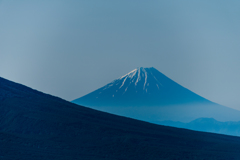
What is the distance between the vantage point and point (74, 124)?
5350cm

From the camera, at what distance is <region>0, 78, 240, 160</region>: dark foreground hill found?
44.4 meters

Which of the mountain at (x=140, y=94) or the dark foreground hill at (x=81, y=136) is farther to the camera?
the mountain at (x=140, y=94)

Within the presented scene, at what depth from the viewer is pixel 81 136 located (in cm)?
5025

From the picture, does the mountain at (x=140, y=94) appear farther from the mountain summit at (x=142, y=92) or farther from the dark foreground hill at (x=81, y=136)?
the dark foreground hill at (x=81, y=136)

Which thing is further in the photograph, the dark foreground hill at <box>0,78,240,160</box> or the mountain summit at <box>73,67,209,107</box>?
the mountain summit at <box>73,67,209,107</box>

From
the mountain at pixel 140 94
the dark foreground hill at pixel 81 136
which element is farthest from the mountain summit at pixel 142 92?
the dark foreground hill at pixel 81 136

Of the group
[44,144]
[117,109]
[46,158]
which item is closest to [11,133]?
[44,144]

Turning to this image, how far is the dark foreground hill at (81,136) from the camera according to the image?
44438 mm

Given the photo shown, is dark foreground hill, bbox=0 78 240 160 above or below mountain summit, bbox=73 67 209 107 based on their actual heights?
below

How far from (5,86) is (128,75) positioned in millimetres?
109785

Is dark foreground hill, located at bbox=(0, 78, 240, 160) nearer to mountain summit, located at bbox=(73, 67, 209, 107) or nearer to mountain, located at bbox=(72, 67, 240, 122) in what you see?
mountain, located at bbox=(72, 67, 240, 122)

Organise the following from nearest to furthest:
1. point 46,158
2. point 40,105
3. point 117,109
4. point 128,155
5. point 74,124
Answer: point 46,158 → point 128,155 → point 74,124 → point 40,105 → point 117,109

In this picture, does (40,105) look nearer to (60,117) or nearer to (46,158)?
(60,117)

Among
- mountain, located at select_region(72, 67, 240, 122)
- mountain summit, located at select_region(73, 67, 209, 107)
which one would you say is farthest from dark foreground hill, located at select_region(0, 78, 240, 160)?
mountain summit, located at select_region(73, 67, 209, 107)
